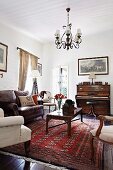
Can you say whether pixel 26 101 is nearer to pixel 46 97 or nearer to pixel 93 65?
pixel 46 97

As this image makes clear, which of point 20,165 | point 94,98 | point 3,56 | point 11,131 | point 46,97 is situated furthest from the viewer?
point 46,97

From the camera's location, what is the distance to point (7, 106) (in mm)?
3773

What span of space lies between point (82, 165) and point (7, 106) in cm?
243

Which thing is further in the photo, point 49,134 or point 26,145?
point 49,134

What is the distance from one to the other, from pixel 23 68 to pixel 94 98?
9.23 feet

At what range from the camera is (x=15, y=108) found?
3709 millimetres

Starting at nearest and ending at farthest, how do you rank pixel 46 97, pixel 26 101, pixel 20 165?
pixel 20 165, pixel 26 101, pixel 46 97

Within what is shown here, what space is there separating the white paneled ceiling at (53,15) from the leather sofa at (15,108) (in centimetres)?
221

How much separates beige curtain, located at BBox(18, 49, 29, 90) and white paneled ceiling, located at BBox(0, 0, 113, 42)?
0.89 meters

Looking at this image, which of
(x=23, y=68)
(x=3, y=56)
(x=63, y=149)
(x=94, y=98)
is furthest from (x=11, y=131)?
A: (x=94, y=98)

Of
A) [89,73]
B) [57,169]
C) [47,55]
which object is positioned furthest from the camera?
[47,55]

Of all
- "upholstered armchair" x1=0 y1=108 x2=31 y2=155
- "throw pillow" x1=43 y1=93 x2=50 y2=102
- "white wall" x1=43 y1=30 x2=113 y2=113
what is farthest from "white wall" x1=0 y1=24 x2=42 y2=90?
"upholstered armchair" x1=0 y1=108 x2=31 y2=155

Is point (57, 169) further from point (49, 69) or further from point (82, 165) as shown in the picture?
point (49, 69)

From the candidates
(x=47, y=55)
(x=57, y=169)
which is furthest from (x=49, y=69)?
(x=57, y=169)
